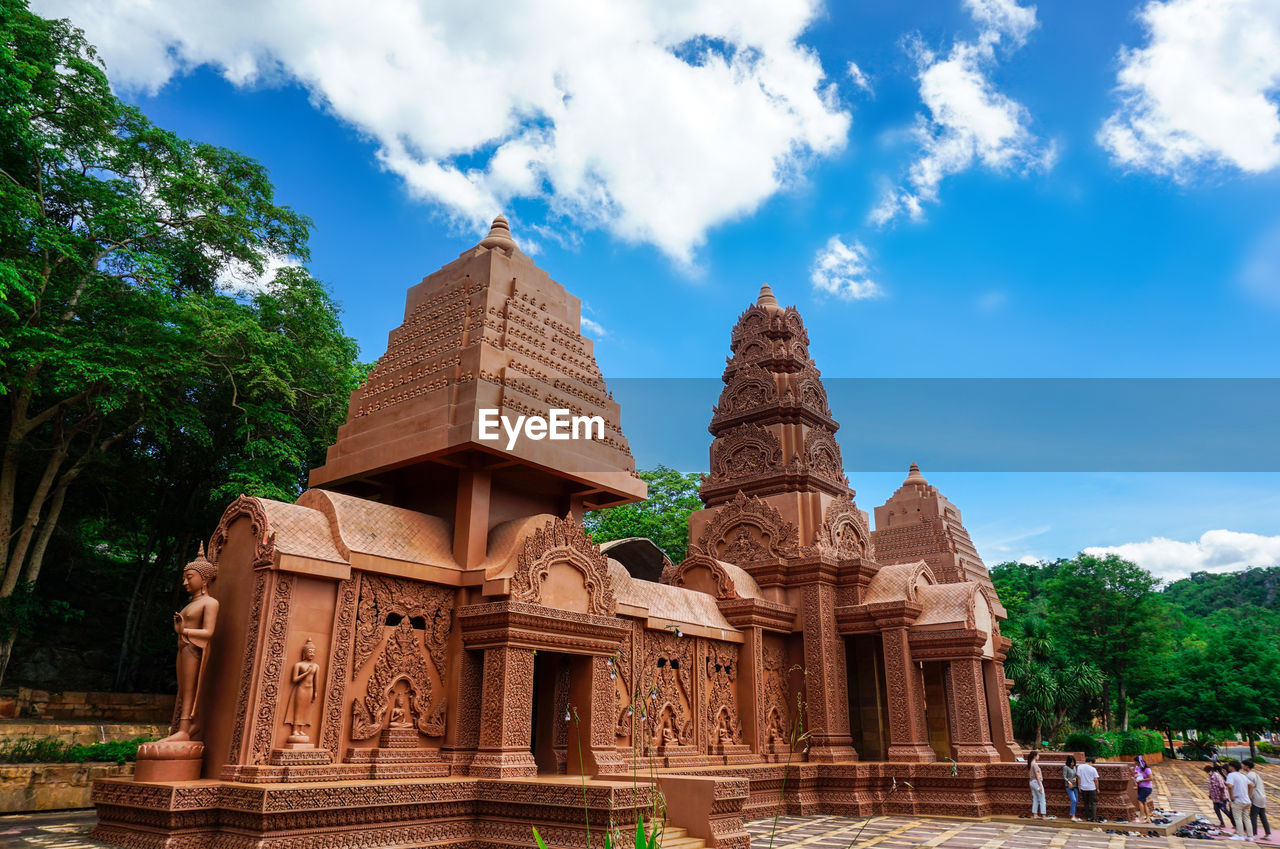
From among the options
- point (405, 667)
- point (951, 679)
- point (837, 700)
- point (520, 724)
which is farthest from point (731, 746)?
point (405, 667)

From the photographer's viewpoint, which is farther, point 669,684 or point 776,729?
point 776,729

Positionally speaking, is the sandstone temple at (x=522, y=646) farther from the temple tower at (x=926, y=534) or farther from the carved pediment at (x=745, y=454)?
the temple tower at (x=926, y=534)

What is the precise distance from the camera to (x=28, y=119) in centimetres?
1389

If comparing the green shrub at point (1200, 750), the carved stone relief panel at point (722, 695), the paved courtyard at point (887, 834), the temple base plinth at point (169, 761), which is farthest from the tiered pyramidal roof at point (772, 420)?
the green shrub at point (1200, 750)

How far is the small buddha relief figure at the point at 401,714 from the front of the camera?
9.01 metres

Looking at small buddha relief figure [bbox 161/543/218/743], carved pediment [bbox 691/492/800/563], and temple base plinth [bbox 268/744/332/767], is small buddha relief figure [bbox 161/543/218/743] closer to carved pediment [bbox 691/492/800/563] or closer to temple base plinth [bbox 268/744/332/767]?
temple base plinth [bbox 268/744/332/767]

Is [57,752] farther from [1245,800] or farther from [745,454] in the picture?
[1245,800]

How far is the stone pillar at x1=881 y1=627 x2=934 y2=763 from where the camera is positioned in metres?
14.1

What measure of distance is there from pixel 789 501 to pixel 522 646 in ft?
26.3

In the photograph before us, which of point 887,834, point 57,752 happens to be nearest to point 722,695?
point 887,834

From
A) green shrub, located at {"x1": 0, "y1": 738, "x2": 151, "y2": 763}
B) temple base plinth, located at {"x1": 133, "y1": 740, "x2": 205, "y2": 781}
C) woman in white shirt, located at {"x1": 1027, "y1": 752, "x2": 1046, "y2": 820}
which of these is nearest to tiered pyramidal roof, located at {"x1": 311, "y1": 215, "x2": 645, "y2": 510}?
temple base plinth, located at {"x1": 133, "y1": 740, "x2": 205, "y2": 781}

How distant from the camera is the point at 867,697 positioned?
16.3 metres

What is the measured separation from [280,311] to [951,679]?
52.2 ft

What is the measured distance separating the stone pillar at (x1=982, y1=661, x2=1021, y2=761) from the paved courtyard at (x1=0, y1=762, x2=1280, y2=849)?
3.02m
